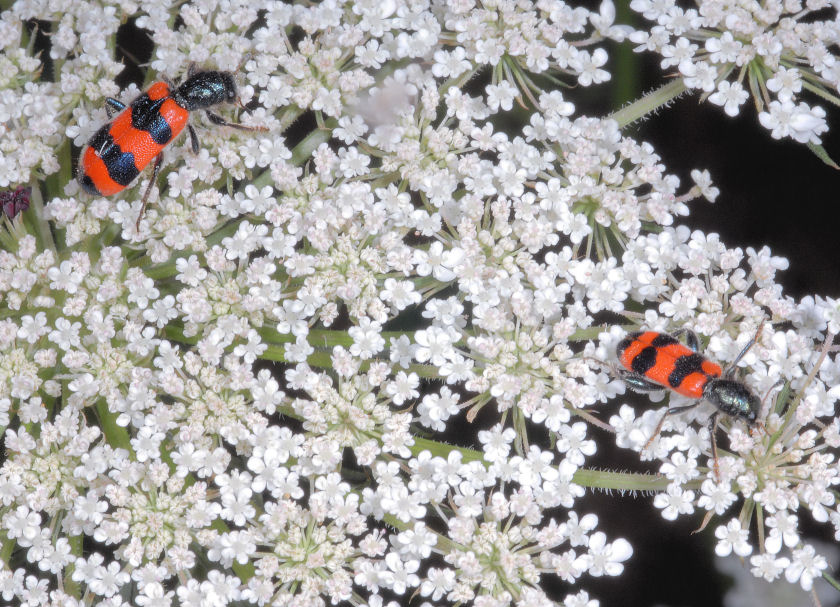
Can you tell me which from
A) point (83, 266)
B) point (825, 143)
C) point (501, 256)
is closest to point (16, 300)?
point (83, 266)

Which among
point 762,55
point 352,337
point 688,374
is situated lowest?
point 688,374

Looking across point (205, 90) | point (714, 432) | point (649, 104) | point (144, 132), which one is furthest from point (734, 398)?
point (144, 132)

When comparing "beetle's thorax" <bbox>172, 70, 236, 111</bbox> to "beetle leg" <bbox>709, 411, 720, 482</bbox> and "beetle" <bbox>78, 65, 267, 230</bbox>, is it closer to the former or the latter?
"beetle" <bbox>78, 65, 267, 230</bbox>

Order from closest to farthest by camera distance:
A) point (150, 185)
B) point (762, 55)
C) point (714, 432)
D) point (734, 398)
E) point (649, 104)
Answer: point (734, 398)
point (714, 432)
point (150, 185)
point (762, 55)
point (649, 104)

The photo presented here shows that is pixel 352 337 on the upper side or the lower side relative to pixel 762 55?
lower

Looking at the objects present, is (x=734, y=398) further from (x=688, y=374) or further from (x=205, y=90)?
(x=205, y=90)

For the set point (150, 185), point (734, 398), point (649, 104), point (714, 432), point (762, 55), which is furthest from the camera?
point (649, 104)

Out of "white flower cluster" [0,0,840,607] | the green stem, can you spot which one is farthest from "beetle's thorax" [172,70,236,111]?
the green stem
